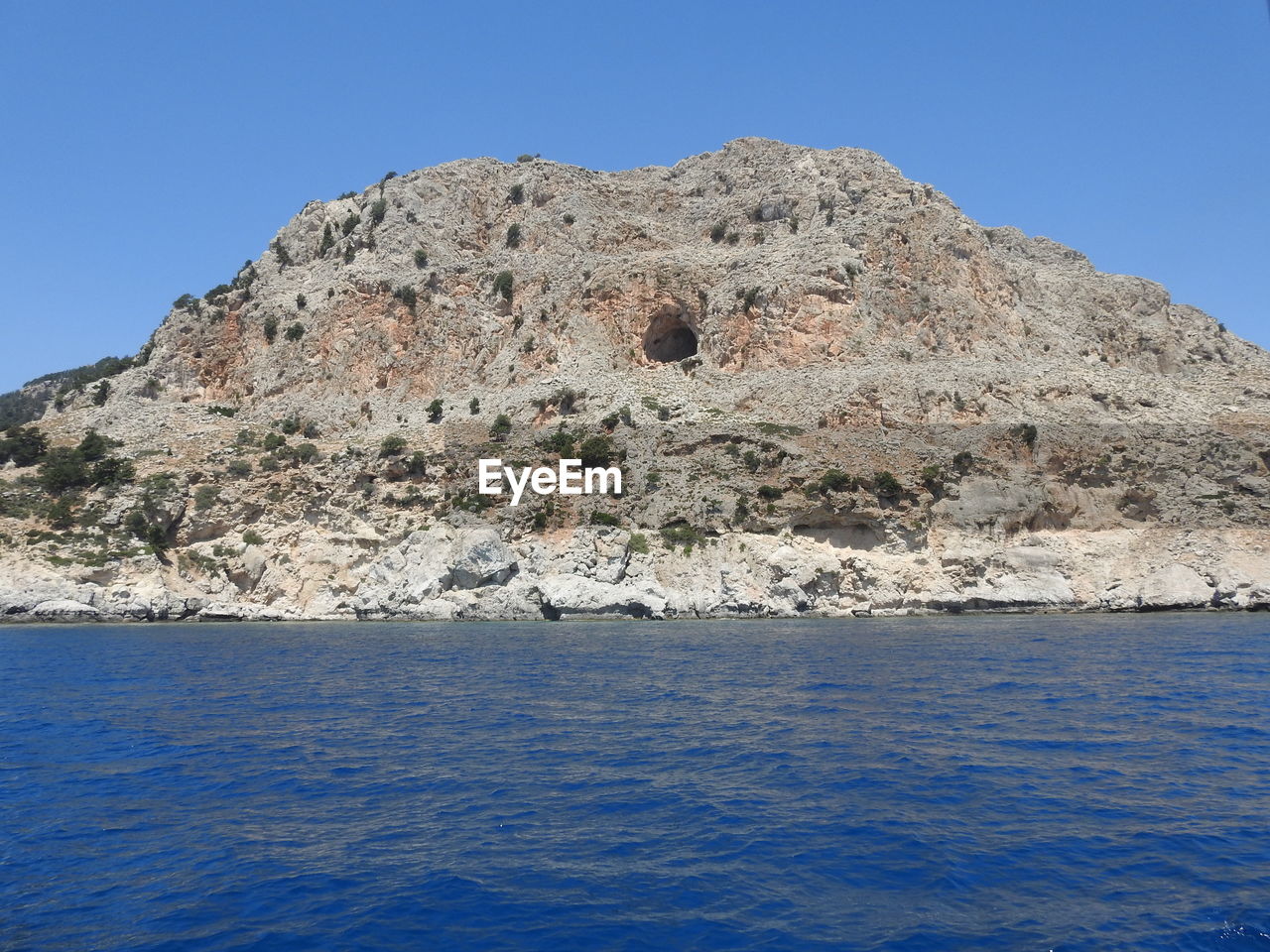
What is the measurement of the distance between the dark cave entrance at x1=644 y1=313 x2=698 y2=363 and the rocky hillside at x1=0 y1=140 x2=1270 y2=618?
0.28m

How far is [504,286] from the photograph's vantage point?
230ft

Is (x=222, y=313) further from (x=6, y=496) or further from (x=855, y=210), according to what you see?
(x=855, y=210)

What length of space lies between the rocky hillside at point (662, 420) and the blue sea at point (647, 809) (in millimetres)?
21039

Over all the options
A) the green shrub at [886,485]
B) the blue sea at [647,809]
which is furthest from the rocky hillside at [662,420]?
the blue sea at [647,809]

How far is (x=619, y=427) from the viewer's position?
56875 millimetres

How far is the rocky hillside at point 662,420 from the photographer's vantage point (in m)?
45.8

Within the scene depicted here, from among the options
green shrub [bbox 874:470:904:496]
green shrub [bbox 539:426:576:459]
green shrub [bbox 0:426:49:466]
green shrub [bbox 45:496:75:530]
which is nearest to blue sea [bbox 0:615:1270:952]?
green shrub [bbox 874:470:904:496]

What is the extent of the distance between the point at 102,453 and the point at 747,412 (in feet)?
132

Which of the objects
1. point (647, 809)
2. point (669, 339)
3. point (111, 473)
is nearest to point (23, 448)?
point (111, 473)

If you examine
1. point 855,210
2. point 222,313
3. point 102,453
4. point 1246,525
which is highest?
point 855,210

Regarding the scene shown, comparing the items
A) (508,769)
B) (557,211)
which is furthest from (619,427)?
(508,769)

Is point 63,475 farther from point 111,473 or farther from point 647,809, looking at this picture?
point 647,809

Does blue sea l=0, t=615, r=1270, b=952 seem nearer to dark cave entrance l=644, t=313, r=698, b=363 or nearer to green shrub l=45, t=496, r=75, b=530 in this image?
green shrub l=45, t=496, r=75, b=530

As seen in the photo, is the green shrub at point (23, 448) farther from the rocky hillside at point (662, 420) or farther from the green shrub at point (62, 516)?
the green shrub at point (62, 516)
